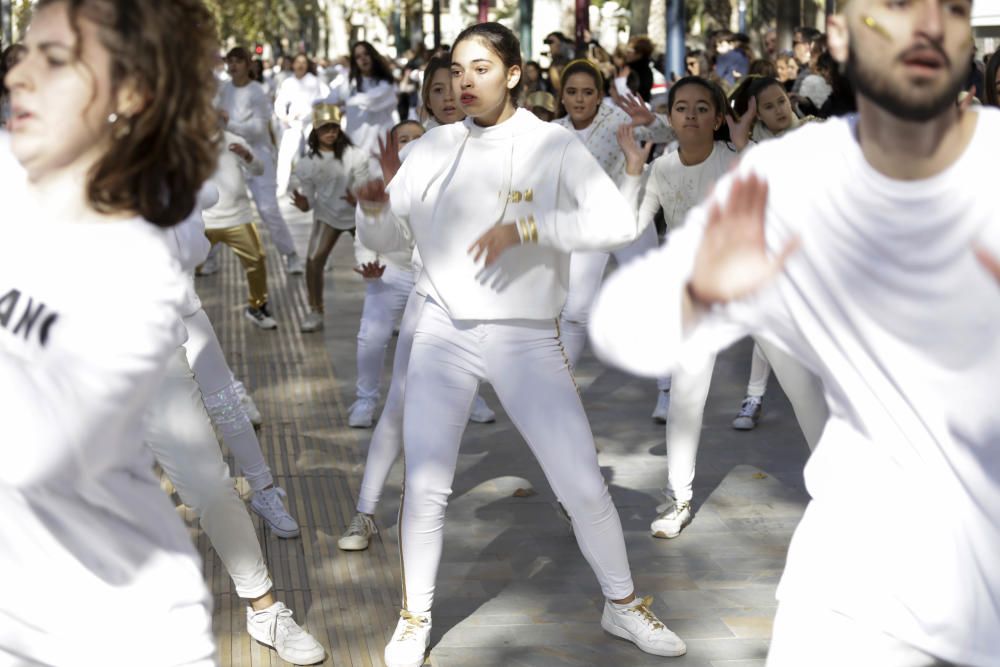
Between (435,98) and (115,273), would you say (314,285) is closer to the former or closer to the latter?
(435,98)

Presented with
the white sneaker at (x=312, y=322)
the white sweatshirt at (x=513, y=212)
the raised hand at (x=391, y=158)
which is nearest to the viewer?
the white sweatshirt at (x=513, y=212)

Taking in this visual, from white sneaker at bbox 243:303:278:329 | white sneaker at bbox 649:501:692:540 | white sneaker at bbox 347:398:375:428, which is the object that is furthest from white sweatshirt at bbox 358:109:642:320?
white sneaker at bbox 243:303:278:329

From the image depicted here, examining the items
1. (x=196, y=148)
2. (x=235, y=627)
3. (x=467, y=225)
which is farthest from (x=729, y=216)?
(x=235, y=627)

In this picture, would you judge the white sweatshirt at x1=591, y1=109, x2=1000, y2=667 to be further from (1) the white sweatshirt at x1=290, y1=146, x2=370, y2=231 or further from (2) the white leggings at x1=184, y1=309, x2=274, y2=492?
(1) the white sweatshirt at x1=290, y1=146, x2=370, y2=231

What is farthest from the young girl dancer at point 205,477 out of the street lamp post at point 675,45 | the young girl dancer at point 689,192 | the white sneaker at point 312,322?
Answer: the street lamp post at point 675,45

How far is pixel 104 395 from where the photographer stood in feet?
7.53

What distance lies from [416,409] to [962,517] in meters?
2.58

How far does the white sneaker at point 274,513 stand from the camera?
6.35m

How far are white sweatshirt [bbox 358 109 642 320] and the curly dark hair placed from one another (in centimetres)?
230

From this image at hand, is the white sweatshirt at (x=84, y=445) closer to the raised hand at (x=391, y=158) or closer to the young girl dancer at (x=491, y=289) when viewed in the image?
the young girl dancer at (x=491, y=289)

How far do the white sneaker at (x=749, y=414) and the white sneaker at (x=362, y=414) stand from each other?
208 cm

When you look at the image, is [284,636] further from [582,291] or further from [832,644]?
[582,291]

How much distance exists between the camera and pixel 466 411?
497 cm

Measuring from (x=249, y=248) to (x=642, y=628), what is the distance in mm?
6024
